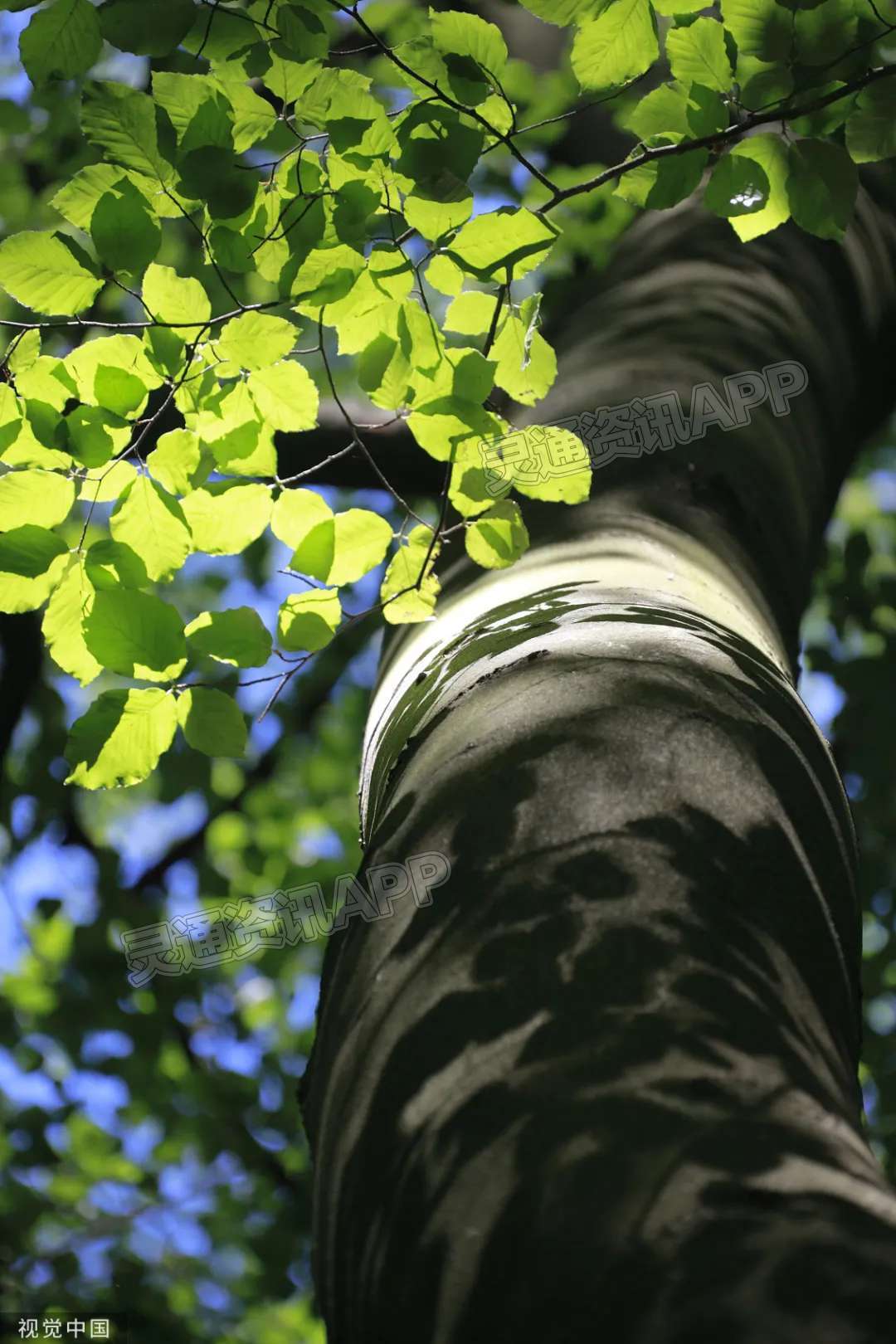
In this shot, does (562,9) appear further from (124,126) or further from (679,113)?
(124,126)

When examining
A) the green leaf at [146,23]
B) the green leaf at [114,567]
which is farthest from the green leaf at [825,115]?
the green leaf at [114,567]

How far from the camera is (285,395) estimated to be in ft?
3.91

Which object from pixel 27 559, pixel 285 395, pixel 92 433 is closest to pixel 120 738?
pixel 27 559

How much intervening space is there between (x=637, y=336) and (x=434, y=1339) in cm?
169

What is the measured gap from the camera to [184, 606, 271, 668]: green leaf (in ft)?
3.66

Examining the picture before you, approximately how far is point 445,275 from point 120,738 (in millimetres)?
603

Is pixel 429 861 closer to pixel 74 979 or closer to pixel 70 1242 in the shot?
pixel 74 979

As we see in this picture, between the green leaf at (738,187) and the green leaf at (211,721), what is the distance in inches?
29.1

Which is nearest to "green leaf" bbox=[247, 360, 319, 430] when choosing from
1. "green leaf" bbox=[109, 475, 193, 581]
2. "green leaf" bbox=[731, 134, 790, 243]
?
"green leaf" bbox=[109, 475, 193, 581]

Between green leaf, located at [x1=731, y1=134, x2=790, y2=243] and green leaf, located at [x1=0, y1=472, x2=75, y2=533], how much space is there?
78 centimetres

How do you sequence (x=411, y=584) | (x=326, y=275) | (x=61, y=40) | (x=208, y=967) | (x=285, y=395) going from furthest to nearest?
(x=208, y=967) < (x=411, y=584) < (x=285, y=395) < (x=326, y=275) < (x=61, y=40)

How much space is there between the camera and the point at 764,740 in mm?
820

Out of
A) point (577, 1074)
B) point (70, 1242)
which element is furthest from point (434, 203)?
point (70, 1242)

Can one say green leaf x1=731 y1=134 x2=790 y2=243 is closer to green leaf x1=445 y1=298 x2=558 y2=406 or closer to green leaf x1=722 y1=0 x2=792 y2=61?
green leaf x1=722 y1=0 x2=792 y2=61
